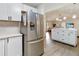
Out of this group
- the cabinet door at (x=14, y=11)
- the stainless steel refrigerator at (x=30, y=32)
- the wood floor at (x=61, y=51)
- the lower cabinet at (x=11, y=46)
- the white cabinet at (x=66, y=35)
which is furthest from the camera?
the white cabinet at (x=66, y=35)

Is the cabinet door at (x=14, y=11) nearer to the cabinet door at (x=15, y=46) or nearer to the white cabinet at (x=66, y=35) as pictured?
the cabinet door at (x=15, y=46)

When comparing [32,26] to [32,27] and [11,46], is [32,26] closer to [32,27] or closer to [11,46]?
[32,27]

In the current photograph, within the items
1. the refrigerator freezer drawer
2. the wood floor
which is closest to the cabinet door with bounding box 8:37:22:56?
the refrigerator freezer drawer

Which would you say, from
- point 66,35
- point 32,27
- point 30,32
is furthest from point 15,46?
point 66,35

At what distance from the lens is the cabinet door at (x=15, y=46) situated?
2596mm

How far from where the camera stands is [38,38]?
3367mm

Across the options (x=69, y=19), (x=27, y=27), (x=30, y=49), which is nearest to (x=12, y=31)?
(x=27, y=27)

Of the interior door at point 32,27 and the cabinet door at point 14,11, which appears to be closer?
the cabinet door at point 14,11

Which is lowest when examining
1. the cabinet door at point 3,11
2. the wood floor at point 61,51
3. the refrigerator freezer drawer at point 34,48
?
the wood floor at point 61,51

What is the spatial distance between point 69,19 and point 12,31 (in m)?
7.82

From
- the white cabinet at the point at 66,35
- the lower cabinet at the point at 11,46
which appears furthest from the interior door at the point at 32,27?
the white cabinet at the point at 66,35

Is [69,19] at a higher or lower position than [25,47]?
higher

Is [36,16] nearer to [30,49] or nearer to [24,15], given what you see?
[24,15]

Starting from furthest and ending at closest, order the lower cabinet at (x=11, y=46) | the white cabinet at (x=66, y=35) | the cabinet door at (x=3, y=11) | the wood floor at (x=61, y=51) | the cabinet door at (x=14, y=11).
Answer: the white cabinet at (x=66, y=35) → the wood floor at (x=61, y=51) → the cabinet door at (x=14, y=11) → the cabinet door at (x=3, y=11) → the lower cabinet at (x=11, y=46)
